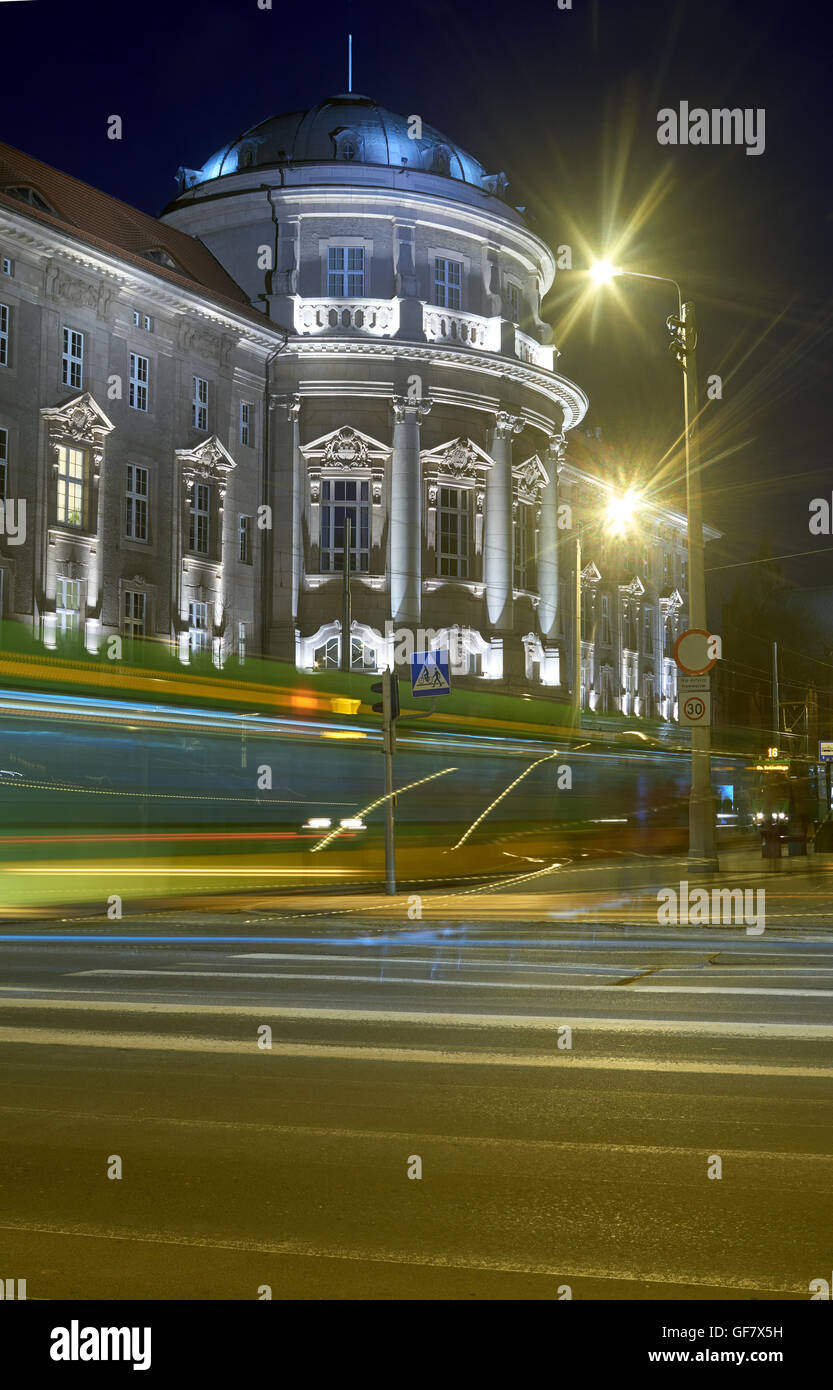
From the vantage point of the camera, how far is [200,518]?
53875mm

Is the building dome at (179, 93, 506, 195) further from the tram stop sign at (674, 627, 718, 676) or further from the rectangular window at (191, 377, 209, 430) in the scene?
the tram stop sign at (674, 627, 718, 676)

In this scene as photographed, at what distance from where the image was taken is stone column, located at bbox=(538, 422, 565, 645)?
63.1 metres

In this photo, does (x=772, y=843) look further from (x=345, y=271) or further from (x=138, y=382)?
(x=345, y=271)

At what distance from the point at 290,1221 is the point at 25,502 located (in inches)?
1675

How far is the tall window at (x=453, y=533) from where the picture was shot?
5891 centimetres

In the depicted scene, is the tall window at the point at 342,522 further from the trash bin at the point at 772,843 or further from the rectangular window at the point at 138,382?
the trash bin at the point at 772,843

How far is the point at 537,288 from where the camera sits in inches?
2571

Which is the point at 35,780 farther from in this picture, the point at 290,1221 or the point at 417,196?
the point at 417,196

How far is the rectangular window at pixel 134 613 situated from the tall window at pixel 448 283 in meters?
18.4

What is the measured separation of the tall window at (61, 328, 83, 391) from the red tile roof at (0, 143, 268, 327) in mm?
3033

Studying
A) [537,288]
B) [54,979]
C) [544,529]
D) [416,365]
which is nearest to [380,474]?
[416,365]

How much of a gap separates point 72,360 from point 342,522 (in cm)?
1333

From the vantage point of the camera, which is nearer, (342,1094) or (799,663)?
(342,1094)

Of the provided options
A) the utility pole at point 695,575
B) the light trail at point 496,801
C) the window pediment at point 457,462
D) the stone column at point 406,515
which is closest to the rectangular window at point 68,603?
the stone column at point 406,515
